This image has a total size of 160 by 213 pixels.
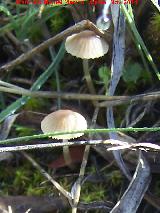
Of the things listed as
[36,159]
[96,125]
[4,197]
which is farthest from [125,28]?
[4,197]

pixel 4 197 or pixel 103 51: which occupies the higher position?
pixel 103 51

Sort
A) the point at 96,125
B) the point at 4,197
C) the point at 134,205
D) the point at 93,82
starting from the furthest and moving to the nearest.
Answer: the point at 93,82
the point at 96,125
the point at 4,197
the point at 134,205

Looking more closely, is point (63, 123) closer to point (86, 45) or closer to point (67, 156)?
point (67, 156)

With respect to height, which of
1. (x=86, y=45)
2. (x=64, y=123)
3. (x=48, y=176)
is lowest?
(x=48, y=176)

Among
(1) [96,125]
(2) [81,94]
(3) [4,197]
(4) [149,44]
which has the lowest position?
(3) [4,197]

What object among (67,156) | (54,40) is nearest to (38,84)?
(54,40)

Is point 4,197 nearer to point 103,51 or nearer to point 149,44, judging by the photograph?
point 103,51
